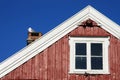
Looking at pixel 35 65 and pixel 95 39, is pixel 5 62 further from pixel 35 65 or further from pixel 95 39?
pixel 95 39

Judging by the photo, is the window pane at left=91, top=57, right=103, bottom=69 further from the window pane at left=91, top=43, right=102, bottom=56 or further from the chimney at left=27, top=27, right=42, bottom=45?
the chimney at left=27, top=27, right=42, bottom=45

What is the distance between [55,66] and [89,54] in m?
1.80

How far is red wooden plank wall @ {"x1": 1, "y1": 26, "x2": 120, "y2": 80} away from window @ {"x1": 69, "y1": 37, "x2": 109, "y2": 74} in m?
0.25

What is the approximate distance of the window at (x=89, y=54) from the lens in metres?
19.0

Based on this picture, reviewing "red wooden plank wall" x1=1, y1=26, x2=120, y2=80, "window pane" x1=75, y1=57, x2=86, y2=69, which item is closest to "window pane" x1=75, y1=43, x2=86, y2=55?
"window pane" x1=75, y1=57, x2=86, y2=69

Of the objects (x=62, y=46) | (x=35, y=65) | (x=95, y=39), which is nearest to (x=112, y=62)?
(x=95, y=39)

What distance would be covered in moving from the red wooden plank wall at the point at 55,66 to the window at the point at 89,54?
0.81 ft

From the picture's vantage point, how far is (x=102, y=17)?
19578 millimetres

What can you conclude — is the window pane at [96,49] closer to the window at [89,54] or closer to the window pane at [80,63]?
the window at [89,54]

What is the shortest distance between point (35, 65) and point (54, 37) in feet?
5.55

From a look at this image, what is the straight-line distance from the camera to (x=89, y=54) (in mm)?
19172

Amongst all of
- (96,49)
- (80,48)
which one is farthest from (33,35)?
(96,49)

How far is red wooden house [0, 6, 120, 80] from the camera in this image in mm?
18766

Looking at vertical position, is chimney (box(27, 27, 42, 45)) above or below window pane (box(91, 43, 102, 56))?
above
